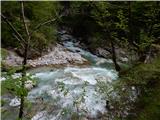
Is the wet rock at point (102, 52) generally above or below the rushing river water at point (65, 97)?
below

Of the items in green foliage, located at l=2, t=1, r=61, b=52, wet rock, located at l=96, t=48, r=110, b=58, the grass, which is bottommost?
wet rock, located at l=96, t=48, r=110, b=58

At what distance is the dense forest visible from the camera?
5942mm

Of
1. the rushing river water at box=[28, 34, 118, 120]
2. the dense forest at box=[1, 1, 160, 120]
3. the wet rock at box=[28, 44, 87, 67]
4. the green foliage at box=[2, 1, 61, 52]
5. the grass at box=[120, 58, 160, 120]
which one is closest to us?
the dense forest at box=[1, 1, 160, 120]

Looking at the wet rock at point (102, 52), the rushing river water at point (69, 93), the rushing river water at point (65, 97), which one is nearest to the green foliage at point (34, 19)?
the wet rock at point (102, 52)

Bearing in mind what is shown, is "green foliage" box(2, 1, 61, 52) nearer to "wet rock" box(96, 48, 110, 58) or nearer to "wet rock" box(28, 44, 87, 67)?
"wet rock" box(28, 44, 87, 67)

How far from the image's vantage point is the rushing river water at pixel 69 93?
806 cm

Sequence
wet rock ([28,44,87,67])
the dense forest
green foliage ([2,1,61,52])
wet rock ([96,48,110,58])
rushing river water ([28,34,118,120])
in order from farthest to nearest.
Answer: wet rock ([96,48,110,58])
green foliage ([2,1,61,52])
wet rock ([28,44,87,67])
rushing river water ([28,34,118,120])
the dense forest

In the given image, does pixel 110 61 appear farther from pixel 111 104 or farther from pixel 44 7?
pixel 111 104

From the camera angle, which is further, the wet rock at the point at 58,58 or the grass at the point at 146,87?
the wet rock at the point at 58,58

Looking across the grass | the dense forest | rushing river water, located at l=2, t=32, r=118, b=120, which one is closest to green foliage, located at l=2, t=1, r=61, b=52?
the dense forest

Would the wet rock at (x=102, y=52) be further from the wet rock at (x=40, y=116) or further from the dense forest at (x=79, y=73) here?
the wet rock at (x=40, y=116)

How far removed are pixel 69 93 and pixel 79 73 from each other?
11.4 ft

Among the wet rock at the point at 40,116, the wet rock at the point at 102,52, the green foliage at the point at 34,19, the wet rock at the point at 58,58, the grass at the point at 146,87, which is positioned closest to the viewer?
the grass at the point at 146,87

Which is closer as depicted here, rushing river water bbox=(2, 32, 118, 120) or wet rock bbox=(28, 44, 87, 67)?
rushing river water bbox=(2, 32, 118, 120)
